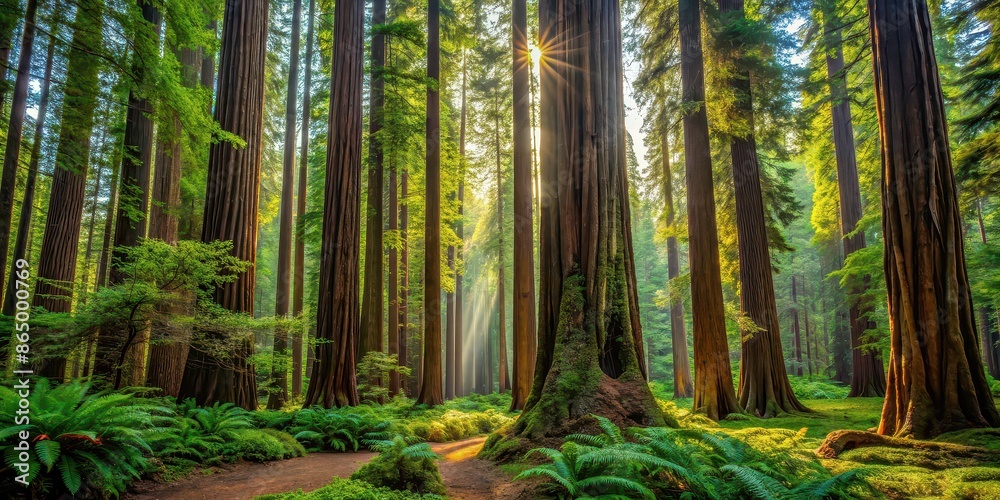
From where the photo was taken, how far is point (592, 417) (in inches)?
178

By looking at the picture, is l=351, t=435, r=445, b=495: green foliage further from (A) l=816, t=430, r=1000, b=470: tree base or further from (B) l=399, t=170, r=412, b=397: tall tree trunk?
(B) l=399, t=170, r=412, b=397: tall tree trunk

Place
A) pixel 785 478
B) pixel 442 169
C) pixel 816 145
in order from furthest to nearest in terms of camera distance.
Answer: pixel 816 145, pixel 442 169, pixel 785 478

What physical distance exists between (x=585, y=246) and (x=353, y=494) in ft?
12.1

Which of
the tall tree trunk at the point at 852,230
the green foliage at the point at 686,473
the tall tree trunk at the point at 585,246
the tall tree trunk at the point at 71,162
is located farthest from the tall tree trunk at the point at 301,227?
the tall tree trunk at the point at 852,230

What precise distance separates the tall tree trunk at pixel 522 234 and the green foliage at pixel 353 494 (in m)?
8.26

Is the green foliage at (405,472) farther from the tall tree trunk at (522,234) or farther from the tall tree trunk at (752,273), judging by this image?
the tall tree trunk at (752,273)

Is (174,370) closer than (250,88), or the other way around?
(250,88)

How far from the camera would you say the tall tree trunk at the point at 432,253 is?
1190 cm

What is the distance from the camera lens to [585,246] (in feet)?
18.2

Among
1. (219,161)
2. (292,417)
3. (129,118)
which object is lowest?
(292,417)

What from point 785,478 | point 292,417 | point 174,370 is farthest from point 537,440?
point 174,370

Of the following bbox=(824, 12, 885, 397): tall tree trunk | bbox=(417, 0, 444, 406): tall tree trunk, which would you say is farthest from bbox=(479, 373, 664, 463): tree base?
bbox=(824, 12, 885, 397): tall tree trunk

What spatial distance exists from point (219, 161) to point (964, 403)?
10970 mm

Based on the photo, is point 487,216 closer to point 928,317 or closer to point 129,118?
point 129,118
